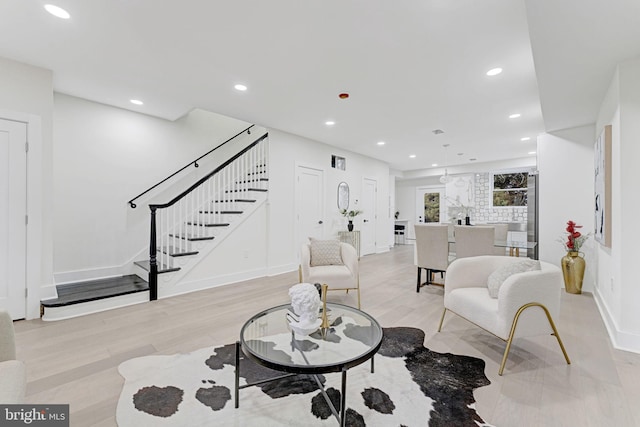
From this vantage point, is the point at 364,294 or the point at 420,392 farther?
the point at 364,294

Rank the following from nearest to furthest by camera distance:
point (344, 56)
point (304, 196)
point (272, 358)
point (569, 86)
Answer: point (272, 358), point (344, 56), point (569, 86), point (304, 196)

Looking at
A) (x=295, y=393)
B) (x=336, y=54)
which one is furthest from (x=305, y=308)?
(x=336, y=54)

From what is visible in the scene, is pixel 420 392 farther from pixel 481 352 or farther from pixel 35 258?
pixel 35 258

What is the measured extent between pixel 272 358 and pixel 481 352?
1.87 m

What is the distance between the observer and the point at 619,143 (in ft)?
8.40

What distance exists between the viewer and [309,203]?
6008mm

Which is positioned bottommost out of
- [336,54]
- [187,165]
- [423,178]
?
[187,165]

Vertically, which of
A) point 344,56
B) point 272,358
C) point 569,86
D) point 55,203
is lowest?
point 272,358

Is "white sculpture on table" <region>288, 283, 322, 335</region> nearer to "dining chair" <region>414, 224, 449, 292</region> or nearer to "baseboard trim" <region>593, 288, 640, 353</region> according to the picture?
"dining chair" <region>414, 224, 449, 292</region>

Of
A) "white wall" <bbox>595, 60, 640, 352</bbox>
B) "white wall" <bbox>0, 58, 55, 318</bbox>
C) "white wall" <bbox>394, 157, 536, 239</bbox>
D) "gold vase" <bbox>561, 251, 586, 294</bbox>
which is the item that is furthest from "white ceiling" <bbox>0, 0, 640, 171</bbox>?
"white wall" <bbox>394, 157, 536, 239</bbox>

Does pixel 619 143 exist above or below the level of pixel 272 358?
above

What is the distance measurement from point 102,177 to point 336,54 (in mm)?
3852

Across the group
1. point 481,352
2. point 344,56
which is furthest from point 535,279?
point 344,56

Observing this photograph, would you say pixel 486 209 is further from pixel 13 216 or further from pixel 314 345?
pixel 13 216
